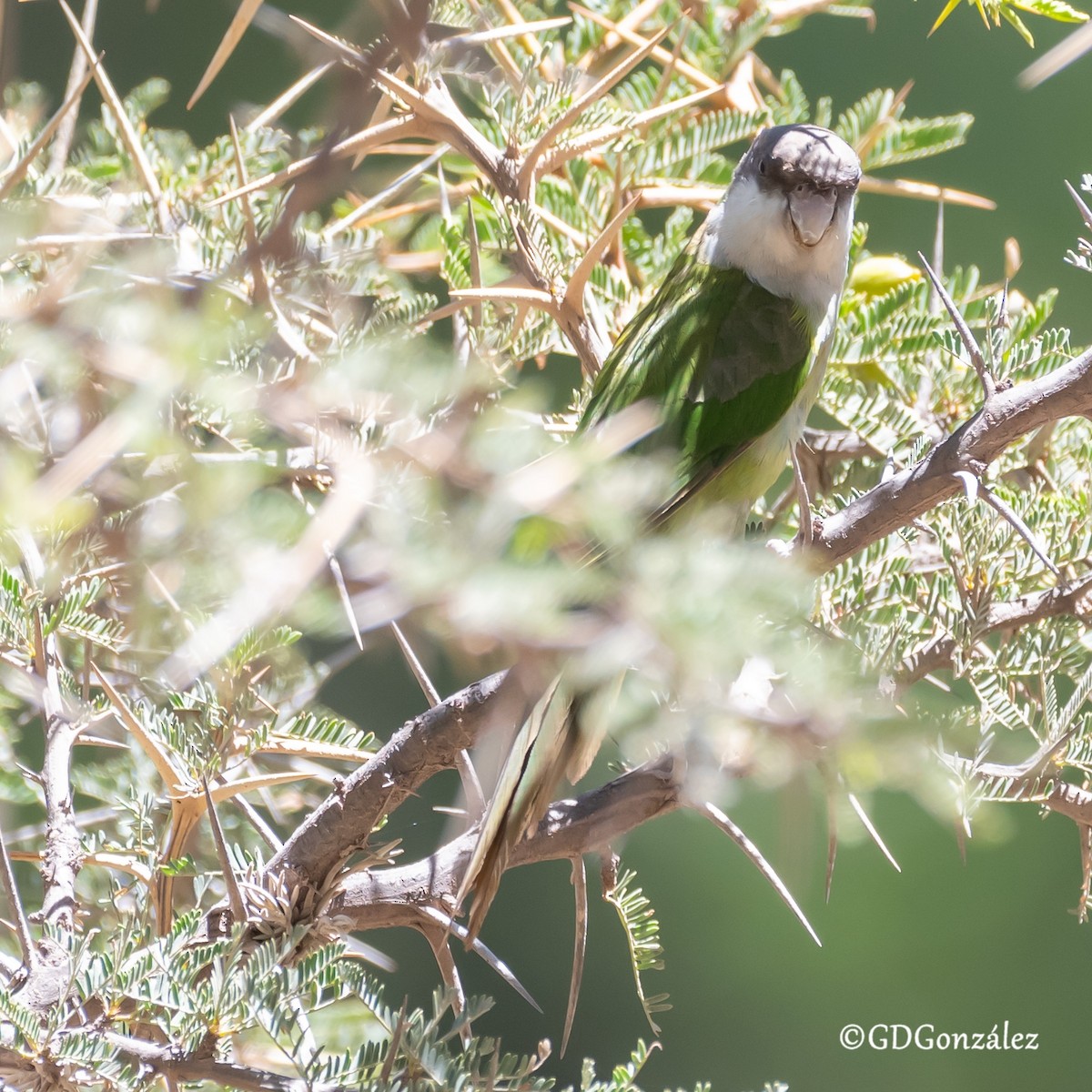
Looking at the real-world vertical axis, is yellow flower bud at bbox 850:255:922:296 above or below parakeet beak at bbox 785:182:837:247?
below

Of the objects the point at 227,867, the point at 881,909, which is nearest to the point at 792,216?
the point at 227,867

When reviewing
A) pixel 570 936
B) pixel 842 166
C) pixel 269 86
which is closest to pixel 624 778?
pixel 842 166

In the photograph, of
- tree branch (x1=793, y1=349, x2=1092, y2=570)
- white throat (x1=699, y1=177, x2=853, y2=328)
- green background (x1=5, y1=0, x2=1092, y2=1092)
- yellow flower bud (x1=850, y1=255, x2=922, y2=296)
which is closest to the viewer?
tree branch (x1=793, y1=349, x2=1092, y2=570)

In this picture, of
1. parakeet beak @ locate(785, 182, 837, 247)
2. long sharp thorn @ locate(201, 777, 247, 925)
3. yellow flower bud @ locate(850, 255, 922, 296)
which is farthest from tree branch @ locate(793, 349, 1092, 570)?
parakeet beak @ locate(785, 182, 837, 247)

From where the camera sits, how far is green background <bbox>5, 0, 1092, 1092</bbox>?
2033mm

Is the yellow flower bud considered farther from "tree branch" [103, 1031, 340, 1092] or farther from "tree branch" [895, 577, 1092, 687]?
"tree branch" [103, 1031, 340, 1092]

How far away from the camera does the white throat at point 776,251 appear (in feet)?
3.75

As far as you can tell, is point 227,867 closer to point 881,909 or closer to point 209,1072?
point 209,1072

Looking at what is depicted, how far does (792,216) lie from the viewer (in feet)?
3.65

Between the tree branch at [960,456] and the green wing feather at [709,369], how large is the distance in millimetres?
397

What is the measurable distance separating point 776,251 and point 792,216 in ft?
0.22

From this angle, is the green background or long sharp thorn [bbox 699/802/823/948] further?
the green background

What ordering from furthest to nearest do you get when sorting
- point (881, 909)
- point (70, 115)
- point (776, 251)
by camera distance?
point (881, 909) < point (776, 251) < point (70, 115)

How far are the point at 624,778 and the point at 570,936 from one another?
164 centimetres
